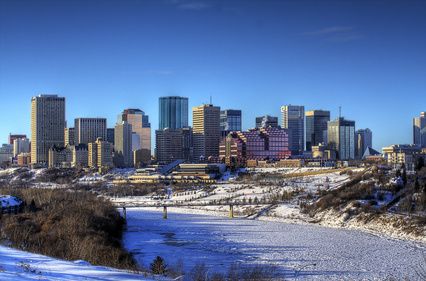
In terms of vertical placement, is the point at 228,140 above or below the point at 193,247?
above

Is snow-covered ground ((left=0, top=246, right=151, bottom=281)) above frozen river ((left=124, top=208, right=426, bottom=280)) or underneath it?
above

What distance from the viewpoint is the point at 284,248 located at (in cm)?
4312

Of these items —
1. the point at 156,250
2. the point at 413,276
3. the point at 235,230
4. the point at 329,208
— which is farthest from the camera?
the point at 329,208

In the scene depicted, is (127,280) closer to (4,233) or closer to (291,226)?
(4,233)

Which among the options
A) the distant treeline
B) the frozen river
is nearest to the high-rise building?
the frozen river

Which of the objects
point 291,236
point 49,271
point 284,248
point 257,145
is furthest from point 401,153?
point 49,271

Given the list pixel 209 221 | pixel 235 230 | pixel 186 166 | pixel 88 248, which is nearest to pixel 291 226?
pixel 235 230

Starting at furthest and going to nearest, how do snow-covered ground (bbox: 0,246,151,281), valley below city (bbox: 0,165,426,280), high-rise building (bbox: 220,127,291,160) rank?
high-rise building (bbox: 220,127,291,160)
valley below city (bbox: 0,165,426,280)
snow-covered ground (bbox: 0,246,151,281)

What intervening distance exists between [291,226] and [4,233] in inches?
1267

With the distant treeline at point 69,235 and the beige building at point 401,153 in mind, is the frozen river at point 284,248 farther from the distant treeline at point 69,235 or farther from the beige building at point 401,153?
the beige building at point 401,153

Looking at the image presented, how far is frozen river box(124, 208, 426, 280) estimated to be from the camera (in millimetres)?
35500

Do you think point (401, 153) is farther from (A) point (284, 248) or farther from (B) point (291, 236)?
(A) point (284, 248)

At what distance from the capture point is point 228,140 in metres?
185

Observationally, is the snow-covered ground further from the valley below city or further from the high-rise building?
the high-rise building
